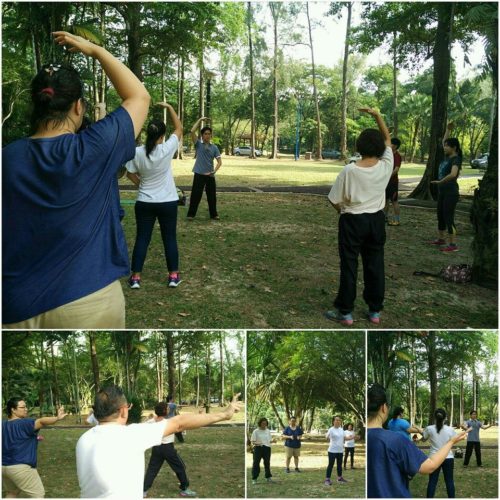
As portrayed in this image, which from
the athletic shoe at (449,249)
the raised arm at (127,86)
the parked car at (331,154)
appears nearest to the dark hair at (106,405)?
the raised arm at (127,86)

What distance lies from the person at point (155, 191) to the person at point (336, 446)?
8.57ft

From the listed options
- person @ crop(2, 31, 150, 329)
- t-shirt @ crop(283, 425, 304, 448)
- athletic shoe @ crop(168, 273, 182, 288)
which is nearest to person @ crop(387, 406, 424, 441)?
t-shirt @ crop(283, 425, 304, 448)

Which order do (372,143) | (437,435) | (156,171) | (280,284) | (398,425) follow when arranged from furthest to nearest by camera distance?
(280,284)
(156,171)
(372,143)
(437,435)
(398,425)

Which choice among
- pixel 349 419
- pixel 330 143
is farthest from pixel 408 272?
pixel 330 143

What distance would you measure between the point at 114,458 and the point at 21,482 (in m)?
1.96

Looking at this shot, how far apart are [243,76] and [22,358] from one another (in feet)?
116

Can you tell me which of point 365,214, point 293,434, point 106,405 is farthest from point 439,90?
point 106,405

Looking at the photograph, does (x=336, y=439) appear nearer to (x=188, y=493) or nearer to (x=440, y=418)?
(x=440, y=418)

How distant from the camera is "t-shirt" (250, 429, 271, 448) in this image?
315cm

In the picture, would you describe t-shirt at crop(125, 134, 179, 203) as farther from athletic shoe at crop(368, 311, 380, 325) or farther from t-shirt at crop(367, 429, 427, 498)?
t-shirt at crop(367, 429, 427, 498)

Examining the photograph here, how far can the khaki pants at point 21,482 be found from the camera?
132 inches

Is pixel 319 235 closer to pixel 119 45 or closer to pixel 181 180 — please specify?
pixel 181 180

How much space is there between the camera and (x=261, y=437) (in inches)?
126

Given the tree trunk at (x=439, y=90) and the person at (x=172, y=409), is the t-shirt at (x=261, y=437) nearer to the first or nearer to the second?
the person at (x=172, y=409)
